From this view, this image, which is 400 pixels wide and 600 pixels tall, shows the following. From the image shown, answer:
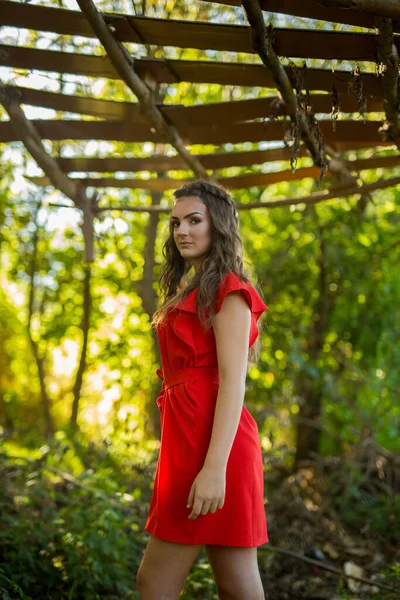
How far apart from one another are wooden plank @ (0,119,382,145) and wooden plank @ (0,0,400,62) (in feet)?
2.03

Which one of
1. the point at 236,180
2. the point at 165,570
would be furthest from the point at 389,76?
the point at 165,570

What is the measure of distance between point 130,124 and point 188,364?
53.6 inches

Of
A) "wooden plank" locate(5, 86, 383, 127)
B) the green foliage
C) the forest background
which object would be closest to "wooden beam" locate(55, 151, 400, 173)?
the forest background

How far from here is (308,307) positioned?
631cm

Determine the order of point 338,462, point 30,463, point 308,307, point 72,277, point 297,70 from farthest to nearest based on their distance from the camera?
point 72,277
point 308,307
point 338,462
point 30,463
point 297,70

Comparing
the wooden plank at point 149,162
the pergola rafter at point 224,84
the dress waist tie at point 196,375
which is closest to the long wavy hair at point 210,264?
the dress waist tie at point 196,375

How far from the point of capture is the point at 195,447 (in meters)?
2.11

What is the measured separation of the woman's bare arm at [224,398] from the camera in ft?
6.59

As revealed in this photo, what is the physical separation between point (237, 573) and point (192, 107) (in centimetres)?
182

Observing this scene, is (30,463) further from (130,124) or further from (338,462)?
(338,462)

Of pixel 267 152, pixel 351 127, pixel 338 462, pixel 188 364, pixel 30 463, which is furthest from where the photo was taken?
pixel 338 462

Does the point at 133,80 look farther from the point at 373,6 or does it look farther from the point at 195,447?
the point at 195,447

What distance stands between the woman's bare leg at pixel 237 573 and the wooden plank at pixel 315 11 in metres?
1.69

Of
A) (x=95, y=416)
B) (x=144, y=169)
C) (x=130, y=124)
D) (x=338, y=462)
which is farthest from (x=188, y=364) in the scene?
(x=95, y=416)
